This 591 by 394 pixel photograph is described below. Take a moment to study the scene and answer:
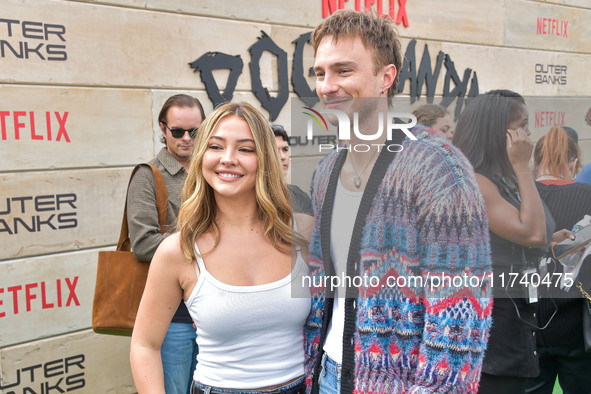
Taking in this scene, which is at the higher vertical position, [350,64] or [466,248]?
[350,64]

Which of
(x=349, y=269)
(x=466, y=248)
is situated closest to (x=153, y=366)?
(x=349, y=269)

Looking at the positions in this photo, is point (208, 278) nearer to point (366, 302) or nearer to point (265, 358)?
point (265, 358)

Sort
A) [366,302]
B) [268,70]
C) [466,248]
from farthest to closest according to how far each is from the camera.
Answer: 1. [268,70]
2. [366,302]
3. [466,248]

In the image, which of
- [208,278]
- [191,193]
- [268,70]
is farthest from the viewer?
[268,70]

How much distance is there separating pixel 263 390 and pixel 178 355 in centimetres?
105

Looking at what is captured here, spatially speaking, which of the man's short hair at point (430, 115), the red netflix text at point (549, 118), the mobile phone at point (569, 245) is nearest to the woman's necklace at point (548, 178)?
the mobile phone at point (569, 245)

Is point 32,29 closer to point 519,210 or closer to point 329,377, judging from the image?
point 329,377

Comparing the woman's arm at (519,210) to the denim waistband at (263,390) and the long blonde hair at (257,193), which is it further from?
the denim waistband at (263,390)

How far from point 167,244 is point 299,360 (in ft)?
1.98

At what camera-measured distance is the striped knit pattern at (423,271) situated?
149 cm

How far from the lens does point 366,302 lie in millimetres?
1608

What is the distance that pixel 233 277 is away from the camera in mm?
1852

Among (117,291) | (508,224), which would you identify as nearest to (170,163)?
(117,291)

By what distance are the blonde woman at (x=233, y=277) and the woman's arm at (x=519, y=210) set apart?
962 millimetres
